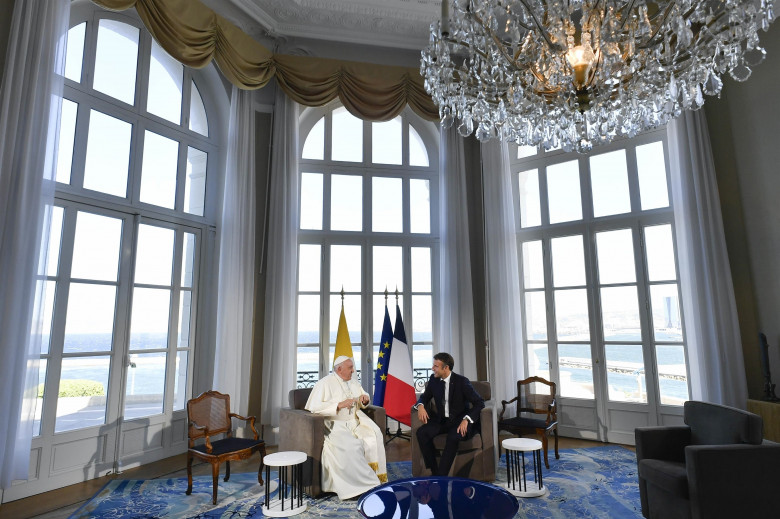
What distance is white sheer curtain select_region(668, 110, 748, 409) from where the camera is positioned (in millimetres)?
4680

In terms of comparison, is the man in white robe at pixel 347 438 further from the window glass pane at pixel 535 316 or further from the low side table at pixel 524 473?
the window glass pane at pixel 535 316

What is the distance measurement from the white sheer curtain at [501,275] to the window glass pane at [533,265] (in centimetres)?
29

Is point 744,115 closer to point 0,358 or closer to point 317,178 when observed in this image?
point 317,178

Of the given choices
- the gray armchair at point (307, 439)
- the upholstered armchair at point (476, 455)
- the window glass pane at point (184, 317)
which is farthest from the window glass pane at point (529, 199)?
the window glass pane at point (184, 317)

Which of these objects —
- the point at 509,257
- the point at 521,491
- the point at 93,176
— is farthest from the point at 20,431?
the point at 509,257

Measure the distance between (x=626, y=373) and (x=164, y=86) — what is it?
6255 millimetres

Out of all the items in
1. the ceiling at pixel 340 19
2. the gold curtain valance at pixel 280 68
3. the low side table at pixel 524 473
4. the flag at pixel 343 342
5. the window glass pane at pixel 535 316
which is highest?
the ceiling at pixel 340 19

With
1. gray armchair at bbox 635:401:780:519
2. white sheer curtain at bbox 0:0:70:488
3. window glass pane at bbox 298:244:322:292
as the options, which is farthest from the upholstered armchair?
white sheer curtain at bbox 0:0:70:488

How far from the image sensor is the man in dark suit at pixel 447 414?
3949 mm

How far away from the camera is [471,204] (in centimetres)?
635

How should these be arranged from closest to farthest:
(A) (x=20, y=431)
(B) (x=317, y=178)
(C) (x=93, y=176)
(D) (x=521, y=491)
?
1. (A) (x=20, y=431)
2. (D) (x=521, y=491)
3. (C) (x=93, y=176)
4. (B) (x=317, y=178)

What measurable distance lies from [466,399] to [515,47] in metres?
2.92

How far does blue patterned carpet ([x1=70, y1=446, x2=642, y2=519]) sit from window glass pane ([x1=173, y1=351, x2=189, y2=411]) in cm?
106

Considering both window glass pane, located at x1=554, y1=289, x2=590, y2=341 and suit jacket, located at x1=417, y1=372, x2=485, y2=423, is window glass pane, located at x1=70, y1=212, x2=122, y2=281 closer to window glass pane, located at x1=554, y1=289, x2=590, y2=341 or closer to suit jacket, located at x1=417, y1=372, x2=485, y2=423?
suit jacket, located at x1=417, y1=372, x2=485, y2=423
